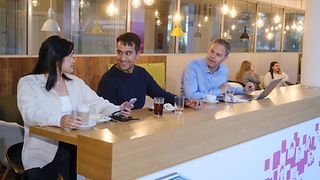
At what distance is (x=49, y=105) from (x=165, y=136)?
2.88 ft

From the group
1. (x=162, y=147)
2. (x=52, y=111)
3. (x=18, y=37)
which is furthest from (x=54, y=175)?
(x=18, y=37)

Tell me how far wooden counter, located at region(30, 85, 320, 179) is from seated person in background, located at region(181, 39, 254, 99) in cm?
66

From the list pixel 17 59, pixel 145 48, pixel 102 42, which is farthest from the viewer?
pixel 145 48

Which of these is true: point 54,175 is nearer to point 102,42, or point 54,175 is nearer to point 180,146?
point 180,146

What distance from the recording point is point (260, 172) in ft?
9.48

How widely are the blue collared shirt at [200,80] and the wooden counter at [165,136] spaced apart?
2.10 feet

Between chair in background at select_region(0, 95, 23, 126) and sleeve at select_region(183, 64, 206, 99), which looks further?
chair in background at select_region(0, 95, 23, 126)

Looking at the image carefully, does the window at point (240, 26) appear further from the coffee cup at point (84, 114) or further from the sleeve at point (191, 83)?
the coffee cup at point (84, 114)

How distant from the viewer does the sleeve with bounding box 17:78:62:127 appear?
7.58 ft

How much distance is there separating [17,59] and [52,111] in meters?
3.23

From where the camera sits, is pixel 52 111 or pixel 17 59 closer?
pixel 52 111

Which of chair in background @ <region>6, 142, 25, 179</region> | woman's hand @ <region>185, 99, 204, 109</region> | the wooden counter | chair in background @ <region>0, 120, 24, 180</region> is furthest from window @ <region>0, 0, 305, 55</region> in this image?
the wooden counter

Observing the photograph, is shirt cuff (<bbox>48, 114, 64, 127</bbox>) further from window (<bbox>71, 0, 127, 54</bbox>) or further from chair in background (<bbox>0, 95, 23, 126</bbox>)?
window (<bbox>71, 0, 127, 54</bbox>)

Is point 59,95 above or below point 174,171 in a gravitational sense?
above
